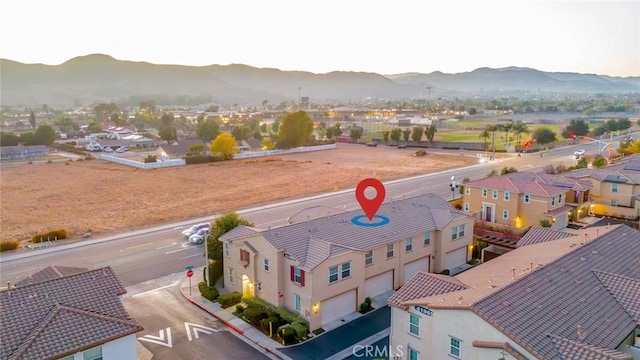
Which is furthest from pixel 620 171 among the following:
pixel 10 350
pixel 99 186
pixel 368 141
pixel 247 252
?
pixel 368 141

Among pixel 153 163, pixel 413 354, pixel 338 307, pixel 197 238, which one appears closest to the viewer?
pixel 413 354

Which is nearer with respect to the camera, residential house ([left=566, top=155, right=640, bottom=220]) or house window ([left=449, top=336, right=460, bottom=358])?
house window ([left=449, top=336, right=460, bottom=358])

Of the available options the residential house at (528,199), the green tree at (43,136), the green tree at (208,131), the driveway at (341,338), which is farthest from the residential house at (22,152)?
the driveway at (341,338)

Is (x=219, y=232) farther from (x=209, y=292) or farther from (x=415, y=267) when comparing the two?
(x=415, y=267)

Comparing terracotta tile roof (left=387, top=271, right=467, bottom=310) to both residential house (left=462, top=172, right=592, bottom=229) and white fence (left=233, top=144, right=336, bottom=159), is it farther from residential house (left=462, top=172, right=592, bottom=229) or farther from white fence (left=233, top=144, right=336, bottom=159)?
white fence (left=233, top=144, right=336, bottom=159)

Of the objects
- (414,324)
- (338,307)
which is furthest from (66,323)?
(338,307)

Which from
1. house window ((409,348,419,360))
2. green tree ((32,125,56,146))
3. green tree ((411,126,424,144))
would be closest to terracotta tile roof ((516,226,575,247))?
house window ((409,348,419,360))
